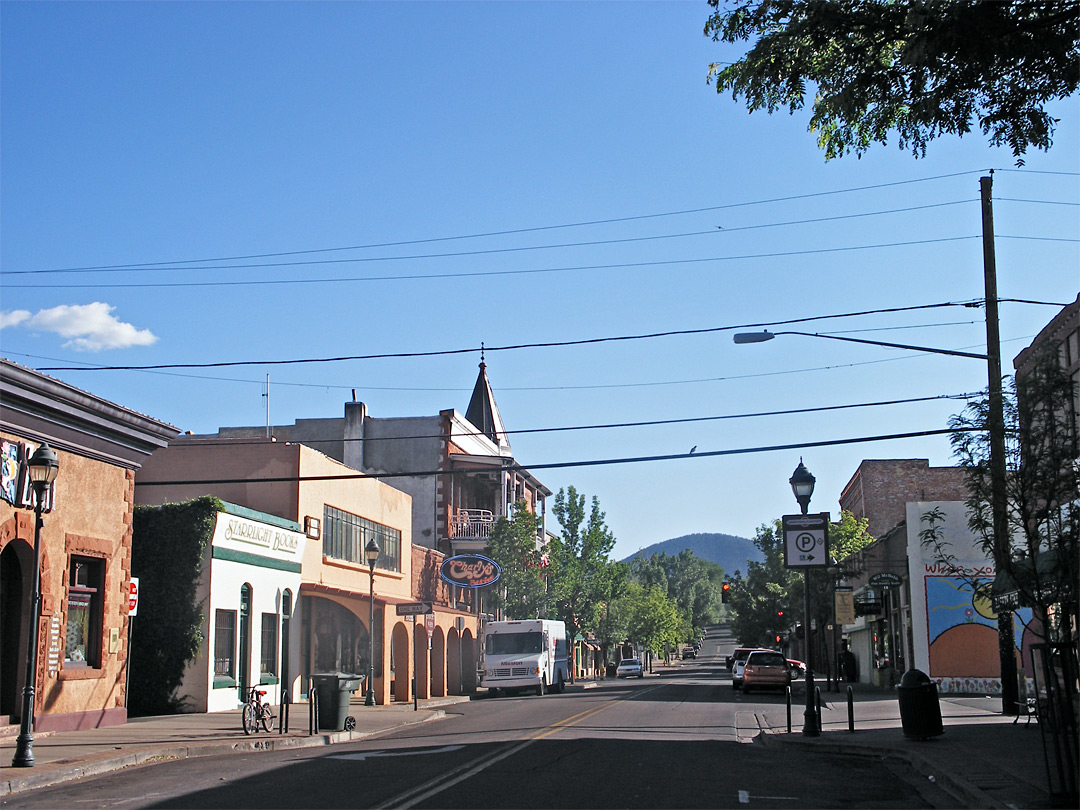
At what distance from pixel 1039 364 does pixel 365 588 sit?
30.2 m

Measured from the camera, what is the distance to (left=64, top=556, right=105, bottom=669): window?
→ 21.7m

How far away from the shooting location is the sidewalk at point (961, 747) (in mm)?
11875

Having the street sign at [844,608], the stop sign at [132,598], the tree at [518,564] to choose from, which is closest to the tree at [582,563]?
the tree at [518,564]

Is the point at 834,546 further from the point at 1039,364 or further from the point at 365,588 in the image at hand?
the point at 1039,364

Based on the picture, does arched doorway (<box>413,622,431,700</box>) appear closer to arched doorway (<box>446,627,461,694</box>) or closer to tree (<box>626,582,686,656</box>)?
arched doorway (<box>446,627,461,694</box>)

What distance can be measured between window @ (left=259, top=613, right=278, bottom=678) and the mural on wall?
68.7 feet

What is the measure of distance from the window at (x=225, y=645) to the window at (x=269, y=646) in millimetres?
1702

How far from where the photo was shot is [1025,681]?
1076 inches

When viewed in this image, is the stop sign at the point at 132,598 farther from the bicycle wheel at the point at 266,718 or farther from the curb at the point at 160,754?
the curb at the point at 160,754

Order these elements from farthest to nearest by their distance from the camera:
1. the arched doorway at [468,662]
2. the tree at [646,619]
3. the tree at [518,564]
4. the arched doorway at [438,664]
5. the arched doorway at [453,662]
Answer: the tree at [646,619] → the tree at [518,564] → the arched doorway at [468,662] → the arched doorway at [453,662] → the arched doorway at [438,664]

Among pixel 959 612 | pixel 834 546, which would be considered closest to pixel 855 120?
pixel 959 612

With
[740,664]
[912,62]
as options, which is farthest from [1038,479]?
[740,664]

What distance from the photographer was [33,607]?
51.0ft

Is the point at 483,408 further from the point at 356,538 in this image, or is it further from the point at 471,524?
the point at 356,538
